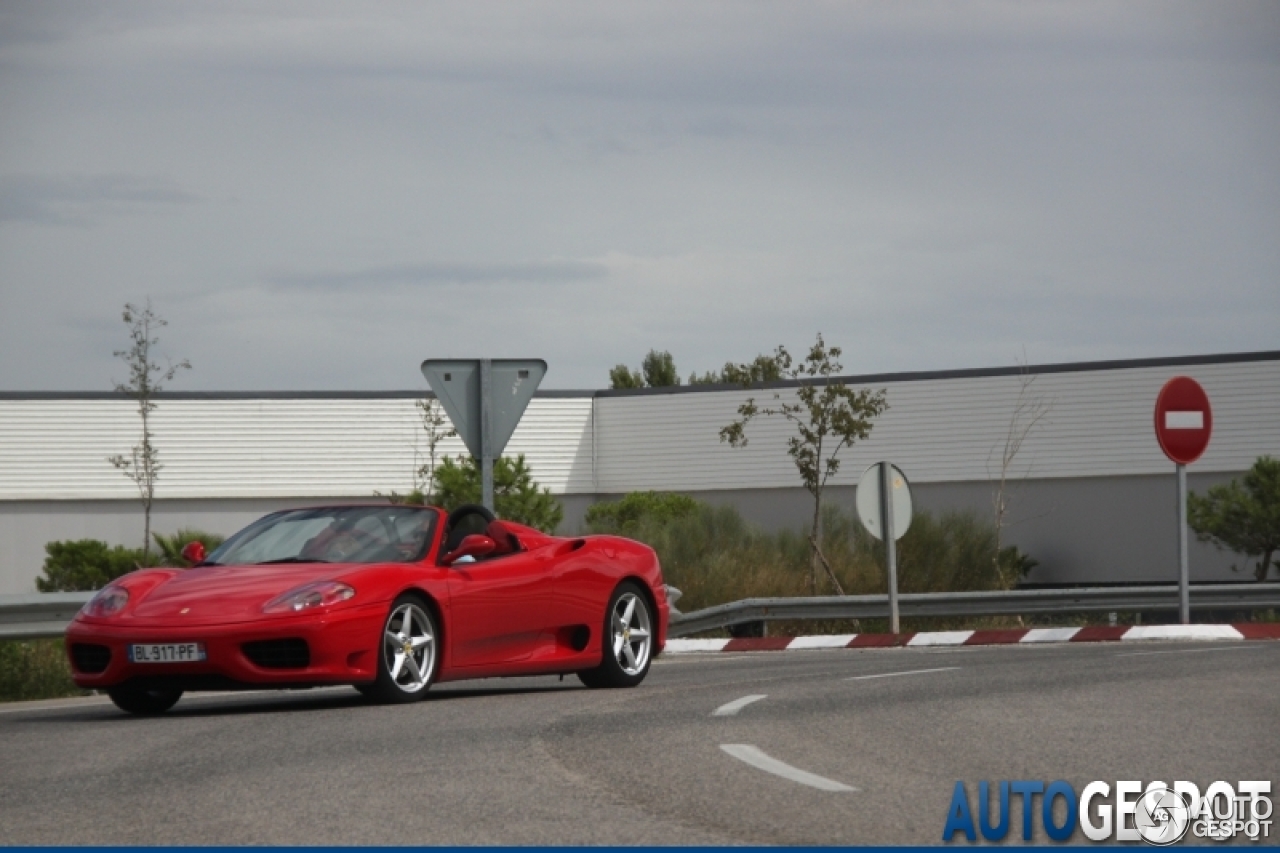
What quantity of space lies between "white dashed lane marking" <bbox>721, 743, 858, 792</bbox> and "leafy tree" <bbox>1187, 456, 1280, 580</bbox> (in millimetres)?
32258

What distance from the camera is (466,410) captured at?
17438 mm

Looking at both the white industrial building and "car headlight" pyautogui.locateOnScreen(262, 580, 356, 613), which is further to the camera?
the white industrial building

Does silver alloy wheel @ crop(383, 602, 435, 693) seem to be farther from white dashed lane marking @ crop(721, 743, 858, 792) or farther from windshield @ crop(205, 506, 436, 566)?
white dashed lane marking @ crop(721, 743, 858, 792)

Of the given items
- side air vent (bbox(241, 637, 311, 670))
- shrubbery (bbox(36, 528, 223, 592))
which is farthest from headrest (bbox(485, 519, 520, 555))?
shrubbery (bbox(36, 528, 223, 592))

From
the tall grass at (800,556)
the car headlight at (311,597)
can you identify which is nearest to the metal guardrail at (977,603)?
the tall grass at (800,556)

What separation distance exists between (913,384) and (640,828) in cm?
4389

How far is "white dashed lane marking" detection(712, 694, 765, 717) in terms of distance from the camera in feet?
33.7

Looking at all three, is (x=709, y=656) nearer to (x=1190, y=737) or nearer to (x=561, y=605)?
(x=561, y=605)

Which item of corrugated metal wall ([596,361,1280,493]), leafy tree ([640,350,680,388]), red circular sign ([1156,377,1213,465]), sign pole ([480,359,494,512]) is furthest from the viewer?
leafy tree ([640,350,680,388])

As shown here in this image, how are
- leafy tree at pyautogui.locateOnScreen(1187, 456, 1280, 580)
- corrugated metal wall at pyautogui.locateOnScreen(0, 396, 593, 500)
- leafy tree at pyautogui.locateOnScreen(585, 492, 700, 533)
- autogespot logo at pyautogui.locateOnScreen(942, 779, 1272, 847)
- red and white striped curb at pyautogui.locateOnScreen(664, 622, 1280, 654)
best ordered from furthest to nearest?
corrugated metal wall at pyautogui.locateOnScreen(0, 396, 593, 500) < leafy tree at pyautogui.locateOnScreen(585, 492, 700, 533) < leafy tree at pyautogui.locateOnScreen(1187, 456, 1280, 580) < red and white striped curb at pyautogui.locateOnScreen(664, 622, 1280, 654) < autogespot logo at pyautogui.locateOnScreen(942, 779, 1272, 847)

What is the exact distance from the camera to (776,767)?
784 centimetres

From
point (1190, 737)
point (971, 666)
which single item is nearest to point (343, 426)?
point (971, 666)

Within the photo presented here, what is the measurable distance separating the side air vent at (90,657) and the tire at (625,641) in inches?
131

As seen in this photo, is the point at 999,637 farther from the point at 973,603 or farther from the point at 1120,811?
the point at 1120,811
